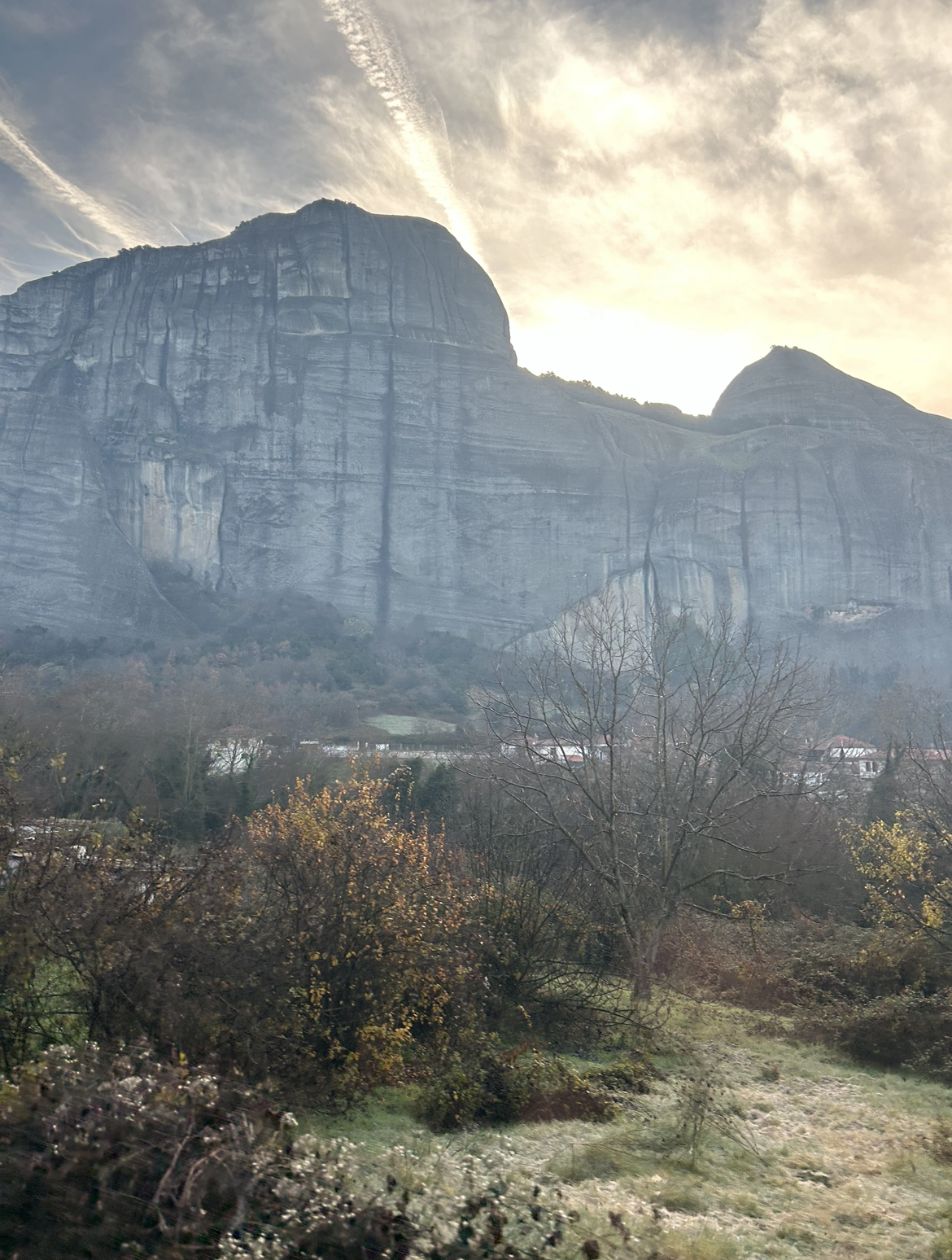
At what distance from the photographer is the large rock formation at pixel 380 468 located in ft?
255

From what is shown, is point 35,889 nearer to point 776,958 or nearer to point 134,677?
point 776,958

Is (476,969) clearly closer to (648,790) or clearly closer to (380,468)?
(648,790)

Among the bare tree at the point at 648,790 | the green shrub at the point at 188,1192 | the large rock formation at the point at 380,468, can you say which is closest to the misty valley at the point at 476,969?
the green shrub at the point at 188,1192

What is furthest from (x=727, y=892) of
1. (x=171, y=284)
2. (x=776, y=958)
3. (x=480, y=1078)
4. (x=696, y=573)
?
(x=171, y=284)

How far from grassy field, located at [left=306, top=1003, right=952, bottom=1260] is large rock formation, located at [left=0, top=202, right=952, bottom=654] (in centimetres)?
7028

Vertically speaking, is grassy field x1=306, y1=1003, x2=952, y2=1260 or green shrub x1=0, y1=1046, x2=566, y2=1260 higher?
green shrub x1=0, y1=1046, x2=566, y2=1260

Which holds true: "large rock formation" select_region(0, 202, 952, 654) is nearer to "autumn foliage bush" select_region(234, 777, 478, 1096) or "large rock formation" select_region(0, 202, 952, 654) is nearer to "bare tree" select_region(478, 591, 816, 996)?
"bare tree" select_region(478, 591, 816, 996)

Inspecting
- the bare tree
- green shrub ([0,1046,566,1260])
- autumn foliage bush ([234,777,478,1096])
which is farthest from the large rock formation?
green shrub ([0,1046,566,1260])

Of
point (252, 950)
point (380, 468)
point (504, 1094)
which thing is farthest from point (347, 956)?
point (380, 468)

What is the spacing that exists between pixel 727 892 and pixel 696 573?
64.9 meters

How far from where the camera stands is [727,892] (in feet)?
56.7

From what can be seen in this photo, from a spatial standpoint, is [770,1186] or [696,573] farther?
[696,573]

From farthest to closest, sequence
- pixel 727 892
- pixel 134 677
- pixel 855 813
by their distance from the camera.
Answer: pixel 134 677, pixel 855 813, pixel 727 892

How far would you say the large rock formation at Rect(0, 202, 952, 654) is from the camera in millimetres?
77750
